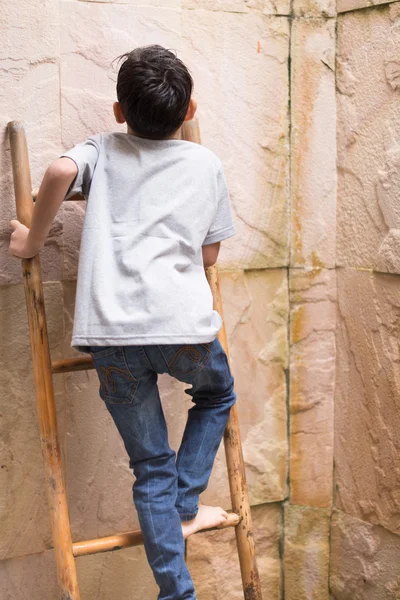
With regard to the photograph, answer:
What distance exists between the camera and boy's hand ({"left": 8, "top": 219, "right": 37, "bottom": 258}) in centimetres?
169

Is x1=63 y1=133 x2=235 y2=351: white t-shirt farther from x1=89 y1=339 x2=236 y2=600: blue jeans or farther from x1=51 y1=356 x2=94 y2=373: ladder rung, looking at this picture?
x1=51 y1=356 x2=94 y2=373: ladder rung

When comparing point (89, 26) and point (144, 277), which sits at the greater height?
point (89, 26)

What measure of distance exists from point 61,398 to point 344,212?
851 mm

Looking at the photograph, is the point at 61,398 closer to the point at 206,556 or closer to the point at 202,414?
the point at 202,414

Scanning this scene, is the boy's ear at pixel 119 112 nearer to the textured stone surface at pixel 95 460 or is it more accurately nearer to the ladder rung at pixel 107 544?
the textured stone surface at pixel 95 460

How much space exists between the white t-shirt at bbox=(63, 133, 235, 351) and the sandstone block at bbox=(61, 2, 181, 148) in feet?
0.81

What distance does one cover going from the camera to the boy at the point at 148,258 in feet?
5.14

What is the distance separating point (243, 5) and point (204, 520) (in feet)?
3.94

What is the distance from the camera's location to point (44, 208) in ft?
5.24

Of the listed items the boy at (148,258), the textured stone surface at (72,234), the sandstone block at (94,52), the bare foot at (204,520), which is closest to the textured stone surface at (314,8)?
the sandstone block at (94,52)

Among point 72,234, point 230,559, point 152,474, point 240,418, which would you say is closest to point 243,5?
point 72,234

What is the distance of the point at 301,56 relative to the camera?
2.11 meters

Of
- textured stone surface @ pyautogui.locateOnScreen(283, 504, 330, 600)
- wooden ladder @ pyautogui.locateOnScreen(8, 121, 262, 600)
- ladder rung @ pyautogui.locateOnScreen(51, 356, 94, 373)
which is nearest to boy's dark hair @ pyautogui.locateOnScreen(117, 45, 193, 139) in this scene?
wooden ladder @ pyautogui.locateOnScreen(8, 121, 262, 600)

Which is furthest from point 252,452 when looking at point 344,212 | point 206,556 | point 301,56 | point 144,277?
point 301,56
